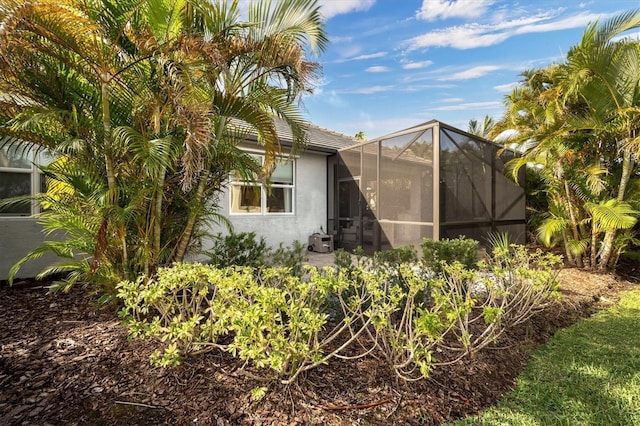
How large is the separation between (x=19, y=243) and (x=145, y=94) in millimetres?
4551

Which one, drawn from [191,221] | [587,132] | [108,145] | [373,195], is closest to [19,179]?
[108,145]

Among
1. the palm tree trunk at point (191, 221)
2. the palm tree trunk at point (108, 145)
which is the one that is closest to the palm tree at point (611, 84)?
the palm tree trunk at point (191, 221)

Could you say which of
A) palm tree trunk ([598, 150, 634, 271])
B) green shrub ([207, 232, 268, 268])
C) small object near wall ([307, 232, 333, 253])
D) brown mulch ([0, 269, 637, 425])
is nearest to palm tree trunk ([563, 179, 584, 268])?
palm tree trunk ([598, 150, 634, 271])

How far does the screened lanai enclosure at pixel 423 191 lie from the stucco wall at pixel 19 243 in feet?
23.6

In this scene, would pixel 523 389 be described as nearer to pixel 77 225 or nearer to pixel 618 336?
pixel 618 336

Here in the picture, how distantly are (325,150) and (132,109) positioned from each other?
20.7ft

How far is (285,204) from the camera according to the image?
909 centimetres

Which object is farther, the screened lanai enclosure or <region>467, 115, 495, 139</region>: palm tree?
<region>467, 115, 495, 139</region>: palm tree

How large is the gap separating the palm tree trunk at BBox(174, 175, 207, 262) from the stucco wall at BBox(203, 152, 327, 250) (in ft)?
13.3

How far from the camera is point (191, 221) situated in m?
3.84

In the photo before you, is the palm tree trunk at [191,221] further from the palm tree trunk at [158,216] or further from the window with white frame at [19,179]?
the window with white frame at [19,179]

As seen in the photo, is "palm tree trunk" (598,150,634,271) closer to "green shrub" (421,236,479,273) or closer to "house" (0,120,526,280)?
"house" (0,120,526,280)

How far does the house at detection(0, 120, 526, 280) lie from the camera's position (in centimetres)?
569

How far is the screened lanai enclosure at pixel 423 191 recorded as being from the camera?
6809 mm
